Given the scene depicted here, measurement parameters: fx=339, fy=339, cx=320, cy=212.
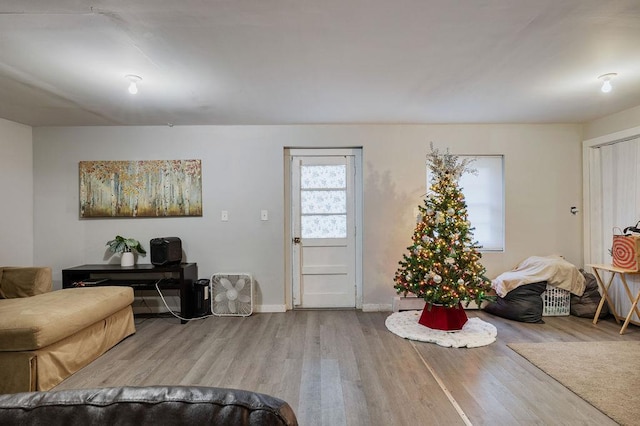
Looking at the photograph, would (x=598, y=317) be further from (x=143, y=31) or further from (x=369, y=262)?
(x=143, y=31)

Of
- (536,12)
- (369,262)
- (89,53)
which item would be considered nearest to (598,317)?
(369,262)

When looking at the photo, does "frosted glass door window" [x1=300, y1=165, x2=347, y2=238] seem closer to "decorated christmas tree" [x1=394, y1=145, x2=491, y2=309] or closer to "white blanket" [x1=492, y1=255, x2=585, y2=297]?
"decorated christmas tree" [x1=394, y1=145, x2=491, y2=309]

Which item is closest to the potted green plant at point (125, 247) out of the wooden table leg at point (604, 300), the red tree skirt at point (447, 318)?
the red tree skirt at point (447, 318)

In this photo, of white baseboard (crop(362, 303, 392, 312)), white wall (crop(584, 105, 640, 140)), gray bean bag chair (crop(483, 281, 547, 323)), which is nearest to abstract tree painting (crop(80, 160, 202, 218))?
white baseboard (crop(362, 303, 392, 312))

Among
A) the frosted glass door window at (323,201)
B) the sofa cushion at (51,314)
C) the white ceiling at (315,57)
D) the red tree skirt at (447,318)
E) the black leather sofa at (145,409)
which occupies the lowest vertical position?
the red tree skirt at (447,318)

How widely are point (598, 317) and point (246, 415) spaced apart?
4438 millimetres

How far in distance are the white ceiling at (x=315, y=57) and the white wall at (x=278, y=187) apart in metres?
0.47

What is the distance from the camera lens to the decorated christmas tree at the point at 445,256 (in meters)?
3.19

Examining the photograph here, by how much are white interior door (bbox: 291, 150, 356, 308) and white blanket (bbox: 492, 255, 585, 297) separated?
173cm

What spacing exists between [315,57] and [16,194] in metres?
3.93

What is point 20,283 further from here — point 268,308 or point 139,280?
point 268,308

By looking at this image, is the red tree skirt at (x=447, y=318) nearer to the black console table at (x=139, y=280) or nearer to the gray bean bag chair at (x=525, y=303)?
the gray bean bag chair at (x=525, y=303)

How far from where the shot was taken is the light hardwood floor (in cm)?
204

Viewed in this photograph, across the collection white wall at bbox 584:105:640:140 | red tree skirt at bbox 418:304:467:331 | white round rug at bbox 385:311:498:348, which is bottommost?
white round rug at bbox 385:311:498:348
